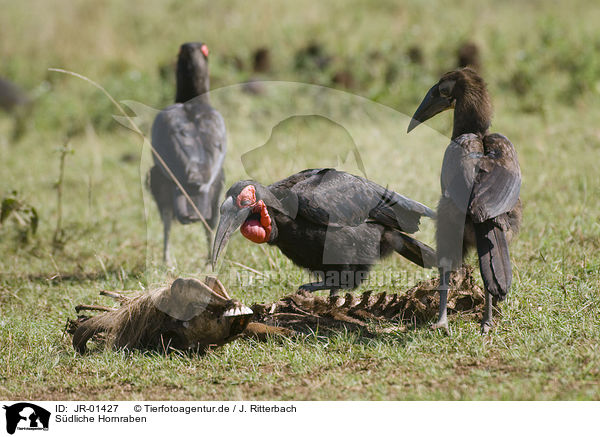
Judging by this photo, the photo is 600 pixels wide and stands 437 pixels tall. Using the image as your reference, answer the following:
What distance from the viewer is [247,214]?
391 cm

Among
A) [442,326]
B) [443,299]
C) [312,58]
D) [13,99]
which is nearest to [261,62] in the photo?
[312,58]

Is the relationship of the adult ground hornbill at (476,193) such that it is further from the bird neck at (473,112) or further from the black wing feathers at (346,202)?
the black wing feathers at (346,202)

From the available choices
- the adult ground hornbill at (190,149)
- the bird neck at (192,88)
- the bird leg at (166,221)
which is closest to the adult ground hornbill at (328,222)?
the adult ground hornbill at (190,149)

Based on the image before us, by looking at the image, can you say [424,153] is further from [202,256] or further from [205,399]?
[205,399]

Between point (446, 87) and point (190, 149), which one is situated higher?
point (446, 87)

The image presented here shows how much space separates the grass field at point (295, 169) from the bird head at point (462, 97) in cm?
110

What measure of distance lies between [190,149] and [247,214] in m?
1.61

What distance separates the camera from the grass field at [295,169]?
3.48 metres

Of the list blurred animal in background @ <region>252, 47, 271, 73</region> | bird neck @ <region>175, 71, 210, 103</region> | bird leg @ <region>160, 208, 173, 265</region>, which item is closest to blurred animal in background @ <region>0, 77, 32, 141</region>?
blurred animal in background @ <region>252, 47, 271, 73</region>

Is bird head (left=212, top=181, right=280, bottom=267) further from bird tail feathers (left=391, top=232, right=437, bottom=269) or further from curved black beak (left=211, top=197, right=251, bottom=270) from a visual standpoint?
bird tail feathers (left=391, top=232, right=437, bottom=269)

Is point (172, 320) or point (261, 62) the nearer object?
point (172, 320)

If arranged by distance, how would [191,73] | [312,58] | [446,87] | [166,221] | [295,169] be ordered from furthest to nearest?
[312,58], [295,169], [191,73], [166,221], [446,87]

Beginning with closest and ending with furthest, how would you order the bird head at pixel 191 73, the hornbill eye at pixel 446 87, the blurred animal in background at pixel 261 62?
1. the hornbill eye at pixel 446 87
2. the bird head at pixel 191 73
3. the blurred animal in background at pixel 261 62

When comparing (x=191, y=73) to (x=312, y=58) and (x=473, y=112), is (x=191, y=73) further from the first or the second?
(x=312, y=58)
